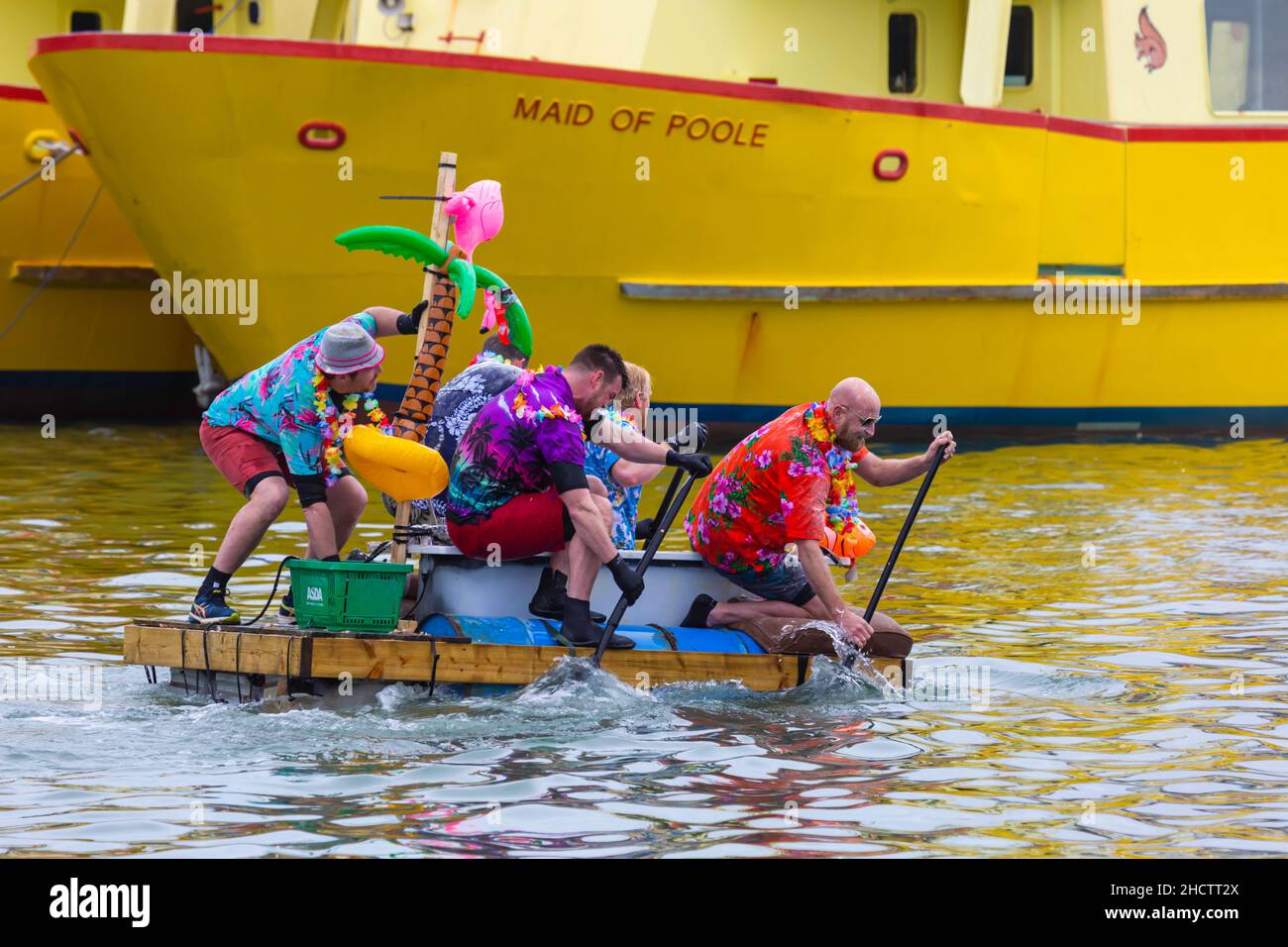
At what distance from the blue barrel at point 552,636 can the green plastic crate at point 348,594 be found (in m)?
0.25

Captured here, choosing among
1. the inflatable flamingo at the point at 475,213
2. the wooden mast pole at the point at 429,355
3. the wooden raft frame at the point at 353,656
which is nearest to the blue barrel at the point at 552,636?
the wooden raft frame at the point at 353,656

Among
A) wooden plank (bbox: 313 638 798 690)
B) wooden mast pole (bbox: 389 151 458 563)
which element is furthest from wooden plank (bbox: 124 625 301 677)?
wooden mast pole (bbox: 389 151 458 563)

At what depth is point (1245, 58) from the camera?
17.7 metres

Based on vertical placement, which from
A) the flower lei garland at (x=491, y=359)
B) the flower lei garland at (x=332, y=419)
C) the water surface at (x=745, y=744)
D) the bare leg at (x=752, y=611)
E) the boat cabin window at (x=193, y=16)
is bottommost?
the water surface at (x=745, y=744)

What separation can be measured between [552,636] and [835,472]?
1.43m

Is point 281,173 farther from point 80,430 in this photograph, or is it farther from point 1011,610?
point 1011,610

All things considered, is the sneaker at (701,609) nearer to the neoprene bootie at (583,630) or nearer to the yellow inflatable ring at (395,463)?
the neoprene bootie at (583,630)

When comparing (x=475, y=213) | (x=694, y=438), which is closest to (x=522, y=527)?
(x=694, y=438)

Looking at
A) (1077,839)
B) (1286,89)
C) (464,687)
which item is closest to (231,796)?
(464,687)

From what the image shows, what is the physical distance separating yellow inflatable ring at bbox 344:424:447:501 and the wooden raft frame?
0.76 m

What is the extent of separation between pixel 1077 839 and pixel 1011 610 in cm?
421

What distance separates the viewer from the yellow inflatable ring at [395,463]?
8.48m

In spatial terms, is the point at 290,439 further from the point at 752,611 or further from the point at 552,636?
the point at 752,611
